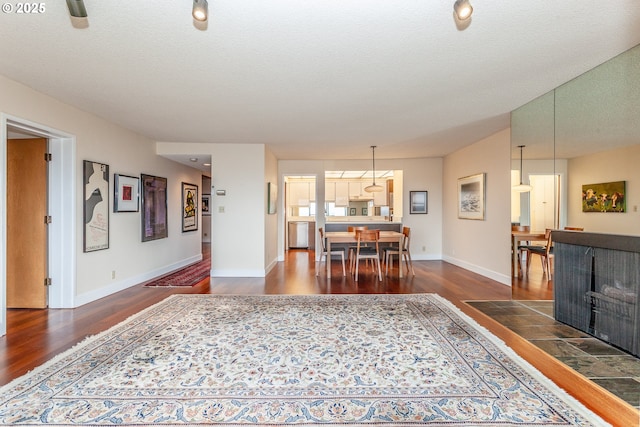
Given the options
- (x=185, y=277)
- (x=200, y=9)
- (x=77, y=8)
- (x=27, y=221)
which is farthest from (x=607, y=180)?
(x=27, y=221)

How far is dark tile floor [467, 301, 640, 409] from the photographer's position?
1.99 metres

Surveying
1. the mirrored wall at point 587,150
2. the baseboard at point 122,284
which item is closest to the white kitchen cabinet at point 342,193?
the baseboard at point 122,284

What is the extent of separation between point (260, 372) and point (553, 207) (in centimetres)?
332

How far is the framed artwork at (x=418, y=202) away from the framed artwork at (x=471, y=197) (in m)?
0.99

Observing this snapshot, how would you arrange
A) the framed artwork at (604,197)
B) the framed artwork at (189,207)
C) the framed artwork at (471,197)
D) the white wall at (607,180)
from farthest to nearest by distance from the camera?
the framed artwork at (189,207) → the framed artwork at (471,197) → the framed artwork at (604,197) → the white wall at (607,180)

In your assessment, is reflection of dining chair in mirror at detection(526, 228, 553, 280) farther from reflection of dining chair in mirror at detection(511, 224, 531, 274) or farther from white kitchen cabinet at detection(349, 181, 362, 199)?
white kitchen cabinet at detection(349, 181, 362, 199)

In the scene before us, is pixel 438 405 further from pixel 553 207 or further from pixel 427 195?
pixel 427 195

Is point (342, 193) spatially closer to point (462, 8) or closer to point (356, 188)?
point (356, 188)

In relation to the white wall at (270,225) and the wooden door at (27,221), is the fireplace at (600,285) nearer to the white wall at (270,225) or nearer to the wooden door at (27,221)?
the white wall at (270,225)

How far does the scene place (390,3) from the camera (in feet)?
5.70

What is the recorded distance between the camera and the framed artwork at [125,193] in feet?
13.8

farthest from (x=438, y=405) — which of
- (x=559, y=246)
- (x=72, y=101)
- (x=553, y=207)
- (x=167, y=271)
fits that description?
(x=167, y=271)

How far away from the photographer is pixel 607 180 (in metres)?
2.56

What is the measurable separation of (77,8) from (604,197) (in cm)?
410
